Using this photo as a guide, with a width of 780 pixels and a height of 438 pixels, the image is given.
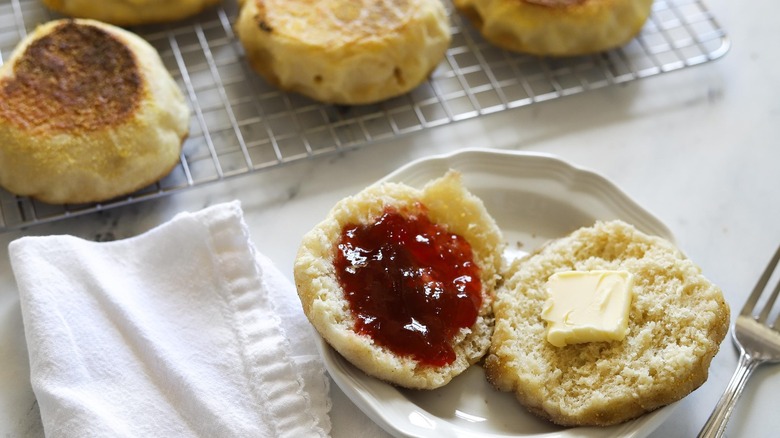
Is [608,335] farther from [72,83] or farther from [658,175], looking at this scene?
[72,83]

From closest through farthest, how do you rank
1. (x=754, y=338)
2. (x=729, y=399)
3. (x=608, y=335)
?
1. (x=608, y=335)
2. (x=729, y=399)
3. (x=754, y=338)

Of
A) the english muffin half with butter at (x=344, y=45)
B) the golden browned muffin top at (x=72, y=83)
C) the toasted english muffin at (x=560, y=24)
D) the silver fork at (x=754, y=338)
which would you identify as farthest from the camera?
the toasted english muffin at (x=560, y=24)

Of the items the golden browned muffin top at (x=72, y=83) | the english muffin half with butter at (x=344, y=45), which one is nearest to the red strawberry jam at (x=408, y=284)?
the english muffin half with butter at (x=344, y=45)

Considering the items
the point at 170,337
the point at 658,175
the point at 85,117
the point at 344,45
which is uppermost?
the point at 344,45

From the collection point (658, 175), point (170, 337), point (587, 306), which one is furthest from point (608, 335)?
point (170, 337)

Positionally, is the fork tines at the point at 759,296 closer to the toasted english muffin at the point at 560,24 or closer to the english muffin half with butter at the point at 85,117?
the toasted english muffin at the point at 560,24

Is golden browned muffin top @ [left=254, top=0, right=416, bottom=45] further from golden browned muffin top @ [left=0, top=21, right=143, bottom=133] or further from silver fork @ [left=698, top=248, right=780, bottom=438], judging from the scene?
silver fork @ [left=698, top=248, right=780, bottom=438]

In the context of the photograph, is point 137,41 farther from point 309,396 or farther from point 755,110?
point 755,110

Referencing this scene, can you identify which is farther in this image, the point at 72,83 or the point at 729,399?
the point at 72,83

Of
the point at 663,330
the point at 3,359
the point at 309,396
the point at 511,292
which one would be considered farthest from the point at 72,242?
the point at 663,330
